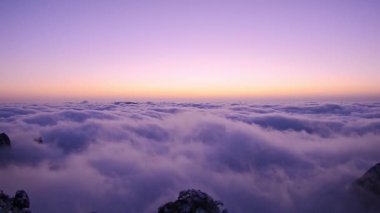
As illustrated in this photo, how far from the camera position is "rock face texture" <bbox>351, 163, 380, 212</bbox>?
26.1m

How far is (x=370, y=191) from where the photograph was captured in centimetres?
2723

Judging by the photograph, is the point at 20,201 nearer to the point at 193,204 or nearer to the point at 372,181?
the point at 193,204

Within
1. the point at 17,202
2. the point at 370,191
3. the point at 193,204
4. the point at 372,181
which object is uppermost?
the point at 193,204

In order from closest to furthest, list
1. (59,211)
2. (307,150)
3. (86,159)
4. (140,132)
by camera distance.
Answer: (59,211) < (86,159) < (307,150) < (140,132)

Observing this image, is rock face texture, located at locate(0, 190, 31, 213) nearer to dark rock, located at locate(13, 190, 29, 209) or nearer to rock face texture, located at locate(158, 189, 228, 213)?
dark rock, located at locate(13, 190, 29, 209)

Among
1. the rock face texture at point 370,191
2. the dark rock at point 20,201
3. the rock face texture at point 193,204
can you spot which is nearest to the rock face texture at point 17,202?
the dark rock at point 20,201

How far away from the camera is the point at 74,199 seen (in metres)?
31.2

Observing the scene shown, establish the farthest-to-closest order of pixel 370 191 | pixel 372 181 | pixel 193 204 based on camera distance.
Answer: pixel 370 191 < pixel 372 181 < pixel 193 204

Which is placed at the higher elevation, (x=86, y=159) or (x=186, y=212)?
(x=186, y=212)

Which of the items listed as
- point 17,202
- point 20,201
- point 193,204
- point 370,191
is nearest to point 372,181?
point 370,191

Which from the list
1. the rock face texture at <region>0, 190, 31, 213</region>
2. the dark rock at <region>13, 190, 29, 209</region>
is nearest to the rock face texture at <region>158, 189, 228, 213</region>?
the rock face texture at <region>0, 190, 31, 213</region>

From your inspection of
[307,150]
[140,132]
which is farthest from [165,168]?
[140,132]

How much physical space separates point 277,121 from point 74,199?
3481 inches

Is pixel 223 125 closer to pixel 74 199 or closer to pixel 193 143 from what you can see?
pixel 193 143
